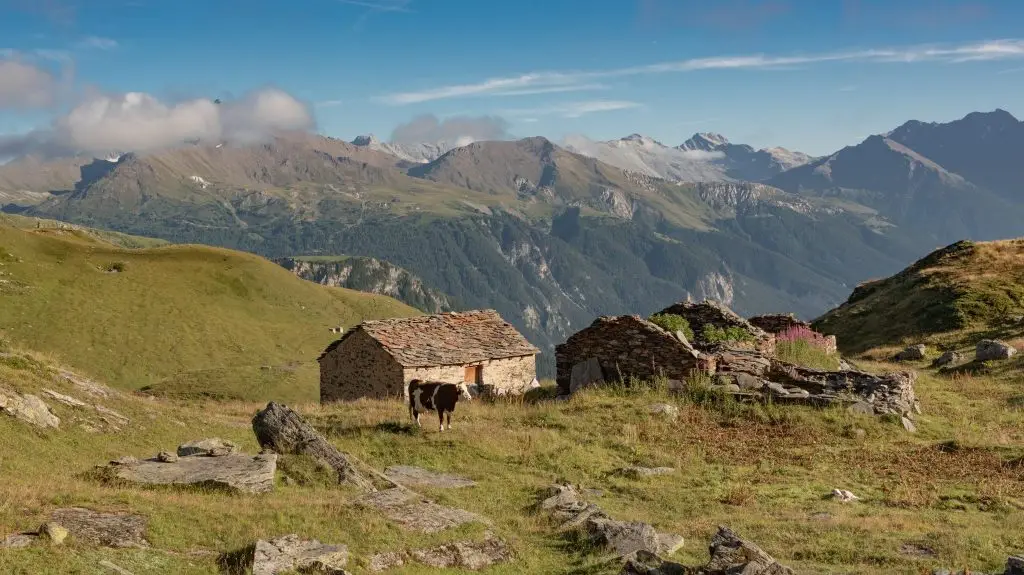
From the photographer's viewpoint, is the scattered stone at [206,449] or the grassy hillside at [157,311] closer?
the scattered stone at [206,449]

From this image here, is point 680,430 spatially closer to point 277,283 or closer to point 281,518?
point 281,518

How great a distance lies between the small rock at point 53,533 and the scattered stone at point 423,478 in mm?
10134

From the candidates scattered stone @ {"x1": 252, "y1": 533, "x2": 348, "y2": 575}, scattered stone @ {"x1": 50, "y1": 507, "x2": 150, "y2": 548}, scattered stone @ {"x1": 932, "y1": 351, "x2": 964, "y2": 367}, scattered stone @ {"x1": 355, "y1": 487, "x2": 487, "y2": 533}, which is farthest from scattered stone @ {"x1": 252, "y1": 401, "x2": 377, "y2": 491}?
scattered stone @ {"x1": 932, "y1": 351, "x2": 964, "y2": 367}

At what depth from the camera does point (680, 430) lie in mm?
31297

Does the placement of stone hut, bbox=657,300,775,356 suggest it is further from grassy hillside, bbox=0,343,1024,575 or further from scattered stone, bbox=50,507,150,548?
scattered stone, bbox=50,507,150,548

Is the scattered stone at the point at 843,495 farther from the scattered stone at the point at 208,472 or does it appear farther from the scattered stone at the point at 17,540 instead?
the scattered stone at the point at 17,540

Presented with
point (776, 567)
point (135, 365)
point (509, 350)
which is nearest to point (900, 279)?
point (509, 350)

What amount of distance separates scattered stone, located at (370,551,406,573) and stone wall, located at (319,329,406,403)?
114ft

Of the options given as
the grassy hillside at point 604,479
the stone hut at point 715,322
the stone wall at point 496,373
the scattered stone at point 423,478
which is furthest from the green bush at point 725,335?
the scattered stone at point 423,478

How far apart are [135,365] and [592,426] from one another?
282 ft

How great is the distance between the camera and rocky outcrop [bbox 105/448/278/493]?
61.7 ft

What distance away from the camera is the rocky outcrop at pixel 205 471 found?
18797 millimetres

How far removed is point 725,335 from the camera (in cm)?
4456

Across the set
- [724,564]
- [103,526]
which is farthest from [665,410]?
[103,526]
